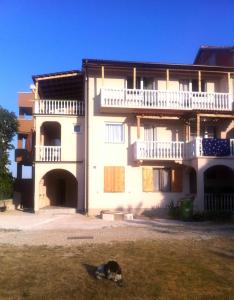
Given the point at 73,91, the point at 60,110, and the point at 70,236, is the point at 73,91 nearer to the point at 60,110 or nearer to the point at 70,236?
the point at 60,110

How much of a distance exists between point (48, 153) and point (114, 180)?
4779 mm

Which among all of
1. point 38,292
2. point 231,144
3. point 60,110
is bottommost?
point 38,292

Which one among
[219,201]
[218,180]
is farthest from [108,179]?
[218,180]

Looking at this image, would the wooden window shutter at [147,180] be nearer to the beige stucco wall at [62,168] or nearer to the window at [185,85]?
the beige stucco wall at [62,168]

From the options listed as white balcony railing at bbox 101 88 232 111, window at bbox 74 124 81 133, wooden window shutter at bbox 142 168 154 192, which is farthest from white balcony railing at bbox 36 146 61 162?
wooden window shutter at bbox 142 168 154 192

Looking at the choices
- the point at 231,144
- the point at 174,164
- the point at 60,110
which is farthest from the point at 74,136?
the point at 231,144

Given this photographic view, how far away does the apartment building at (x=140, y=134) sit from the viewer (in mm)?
23359

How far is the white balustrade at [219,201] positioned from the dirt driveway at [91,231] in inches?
138

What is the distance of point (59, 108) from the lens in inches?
993

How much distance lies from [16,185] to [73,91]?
9.40m

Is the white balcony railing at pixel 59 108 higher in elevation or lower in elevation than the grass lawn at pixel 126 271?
higher

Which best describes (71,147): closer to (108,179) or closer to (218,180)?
(108,179)

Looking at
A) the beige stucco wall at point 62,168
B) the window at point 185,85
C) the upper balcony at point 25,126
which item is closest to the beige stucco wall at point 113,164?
the beige stucco wall at point 62,168

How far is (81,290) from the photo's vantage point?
798 centimetres
